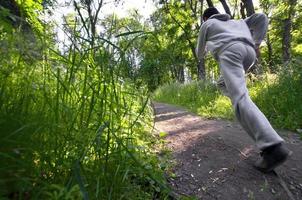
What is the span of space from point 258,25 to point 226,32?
0.65 meters

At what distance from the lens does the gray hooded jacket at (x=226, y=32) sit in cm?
359

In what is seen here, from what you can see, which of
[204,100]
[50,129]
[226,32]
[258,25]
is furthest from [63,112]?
[204,100]

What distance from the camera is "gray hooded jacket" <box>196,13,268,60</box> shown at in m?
3.59

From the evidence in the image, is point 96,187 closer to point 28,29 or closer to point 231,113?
point 28,29

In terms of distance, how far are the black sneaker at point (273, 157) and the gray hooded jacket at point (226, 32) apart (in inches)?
48.8

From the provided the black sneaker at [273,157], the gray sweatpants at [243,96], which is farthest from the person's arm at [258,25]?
the black sneaker at [273,157]

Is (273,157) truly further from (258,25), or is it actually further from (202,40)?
(258,25)

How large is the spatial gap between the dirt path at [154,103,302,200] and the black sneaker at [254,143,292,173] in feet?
0.25

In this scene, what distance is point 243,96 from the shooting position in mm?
3201

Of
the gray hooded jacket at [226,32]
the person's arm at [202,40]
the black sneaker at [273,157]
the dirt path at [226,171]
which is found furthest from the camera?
the person's arm at [202,40]

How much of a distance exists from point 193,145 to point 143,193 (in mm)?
1790

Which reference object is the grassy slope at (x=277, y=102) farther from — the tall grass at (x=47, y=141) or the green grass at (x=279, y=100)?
the tall grass at (x=47, y=141)

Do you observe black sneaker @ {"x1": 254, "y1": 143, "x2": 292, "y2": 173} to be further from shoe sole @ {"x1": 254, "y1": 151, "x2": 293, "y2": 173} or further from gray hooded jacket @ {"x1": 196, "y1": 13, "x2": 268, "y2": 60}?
gray hooded jacket @ {"x1": 196, "y1": 13, "x2": 268, "y2": 60}

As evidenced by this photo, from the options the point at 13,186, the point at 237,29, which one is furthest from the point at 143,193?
the point at 237,29
